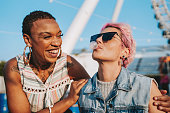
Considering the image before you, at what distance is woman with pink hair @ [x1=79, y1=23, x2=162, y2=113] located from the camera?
1.81 metres

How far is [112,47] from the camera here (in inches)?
75.8

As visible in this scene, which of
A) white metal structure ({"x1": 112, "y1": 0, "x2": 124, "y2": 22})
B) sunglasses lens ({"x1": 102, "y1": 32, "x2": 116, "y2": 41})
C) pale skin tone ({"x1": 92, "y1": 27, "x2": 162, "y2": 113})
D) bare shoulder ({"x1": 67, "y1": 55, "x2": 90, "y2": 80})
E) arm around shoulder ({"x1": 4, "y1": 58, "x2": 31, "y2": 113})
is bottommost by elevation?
arm around shoulder ({"x1": 4, "y1": 58, "x2": 31, "y2": 113})

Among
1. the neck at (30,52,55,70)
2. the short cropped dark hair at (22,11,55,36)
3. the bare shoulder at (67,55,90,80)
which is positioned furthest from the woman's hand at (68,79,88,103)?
the short cropped dark hair at (22,11,55,36)

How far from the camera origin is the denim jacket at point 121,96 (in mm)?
1791

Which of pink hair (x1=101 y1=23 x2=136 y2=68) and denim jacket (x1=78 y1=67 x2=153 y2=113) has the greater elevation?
pink hair (x1=101 y1=23 x2=136 y2=68)

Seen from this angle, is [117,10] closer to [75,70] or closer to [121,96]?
[75,70]

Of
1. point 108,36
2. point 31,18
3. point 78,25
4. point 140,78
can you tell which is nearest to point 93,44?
point 108,36

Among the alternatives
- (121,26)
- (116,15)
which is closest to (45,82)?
(121,26)

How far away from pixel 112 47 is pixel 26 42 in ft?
3.81

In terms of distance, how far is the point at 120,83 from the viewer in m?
1.95

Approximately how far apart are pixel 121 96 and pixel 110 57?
1.44ft

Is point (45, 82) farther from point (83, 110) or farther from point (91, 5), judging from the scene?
point (91, 5)

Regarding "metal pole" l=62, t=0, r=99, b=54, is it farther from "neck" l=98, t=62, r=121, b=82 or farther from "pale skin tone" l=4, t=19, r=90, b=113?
"neck" l=98, t=62, r=121, b=82

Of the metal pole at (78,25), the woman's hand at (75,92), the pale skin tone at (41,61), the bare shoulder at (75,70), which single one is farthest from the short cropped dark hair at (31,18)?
the metal pole at (78,25)
